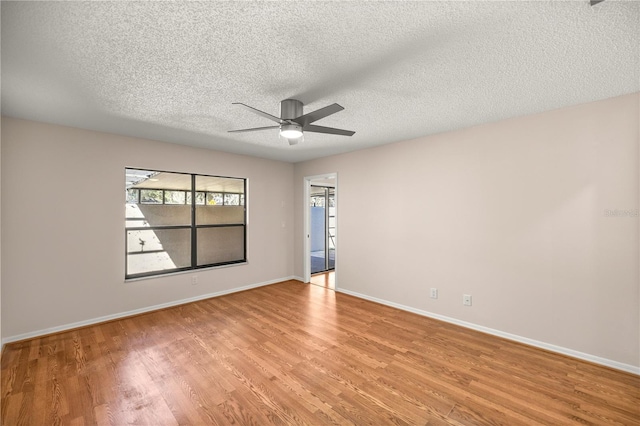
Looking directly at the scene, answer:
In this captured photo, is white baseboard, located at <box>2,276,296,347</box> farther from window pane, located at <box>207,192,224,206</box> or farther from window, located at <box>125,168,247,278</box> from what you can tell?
window pane, located at <box>207,192,224,206</box>

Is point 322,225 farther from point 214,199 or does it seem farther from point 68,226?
point 68,226

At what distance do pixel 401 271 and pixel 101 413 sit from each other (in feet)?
11.6

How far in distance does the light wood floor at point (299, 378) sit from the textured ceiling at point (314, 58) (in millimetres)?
2473

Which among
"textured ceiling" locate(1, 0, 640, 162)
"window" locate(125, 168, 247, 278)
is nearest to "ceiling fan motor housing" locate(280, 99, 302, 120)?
"textured ceiling" locate(1, 0, 640, 162)

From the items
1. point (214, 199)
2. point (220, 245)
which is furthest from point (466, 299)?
point (214, 199)

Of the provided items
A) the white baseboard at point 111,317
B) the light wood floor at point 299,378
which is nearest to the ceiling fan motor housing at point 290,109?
the light wood floor at point 299,378

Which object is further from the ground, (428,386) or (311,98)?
(311,98)

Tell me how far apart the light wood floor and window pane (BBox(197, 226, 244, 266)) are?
1.38 m

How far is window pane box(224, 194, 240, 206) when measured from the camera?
4.88m

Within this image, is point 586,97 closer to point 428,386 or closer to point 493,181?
point 493,181

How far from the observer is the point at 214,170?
4570mm

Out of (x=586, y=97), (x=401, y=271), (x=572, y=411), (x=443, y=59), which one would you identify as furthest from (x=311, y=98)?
(x=572, y=411)

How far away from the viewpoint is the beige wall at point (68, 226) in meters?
2.96

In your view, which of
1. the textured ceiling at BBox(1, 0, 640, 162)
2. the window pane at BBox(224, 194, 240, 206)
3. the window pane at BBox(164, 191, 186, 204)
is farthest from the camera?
the window pane at BBox(224, 194, 240, 206)
